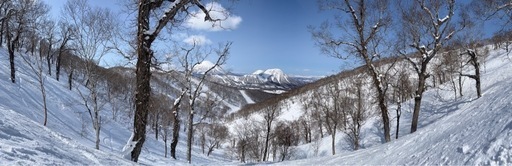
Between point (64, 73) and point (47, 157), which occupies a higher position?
point (64, 73)

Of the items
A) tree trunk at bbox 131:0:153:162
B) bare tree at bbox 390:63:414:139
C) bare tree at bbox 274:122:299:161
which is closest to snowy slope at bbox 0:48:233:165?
tree trunk at bbox 131:0:153:162

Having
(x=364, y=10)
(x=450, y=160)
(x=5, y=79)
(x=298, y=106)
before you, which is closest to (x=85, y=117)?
(x=5, y=79)

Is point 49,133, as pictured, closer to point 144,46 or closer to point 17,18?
point 144,46

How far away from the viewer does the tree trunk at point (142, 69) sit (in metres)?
6.70

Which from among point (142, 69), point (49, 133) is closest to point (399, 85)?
point (142, 69)

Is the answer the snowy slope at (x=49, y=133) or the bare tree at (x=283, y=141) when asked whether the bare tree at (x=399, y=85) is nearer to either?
the snowy slope at (x=49, y=133)

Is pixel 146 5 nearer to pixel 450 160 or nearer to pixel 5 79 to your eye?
pixel 450 160

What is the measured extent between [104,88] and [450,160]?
80146 millimetres

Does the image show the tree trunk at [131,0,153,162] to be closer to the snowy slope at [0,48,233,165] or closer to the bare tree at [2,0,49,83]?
the snowy slope at [0,48,233,165]

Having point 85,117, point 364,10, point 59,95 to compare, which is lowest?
point 85,117

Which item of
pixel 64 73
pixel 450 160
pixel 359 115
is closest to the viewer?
pixel 450 160

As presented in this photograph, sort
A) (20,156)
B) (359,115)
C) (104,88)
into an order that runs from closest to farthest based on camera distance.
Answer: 1. (20,156)
2. (359,115)
3. (104,88)

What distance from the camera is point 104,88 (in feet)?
246

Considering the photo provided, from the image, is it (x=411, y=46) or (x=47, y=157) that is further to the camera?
(x=411, y=46)
